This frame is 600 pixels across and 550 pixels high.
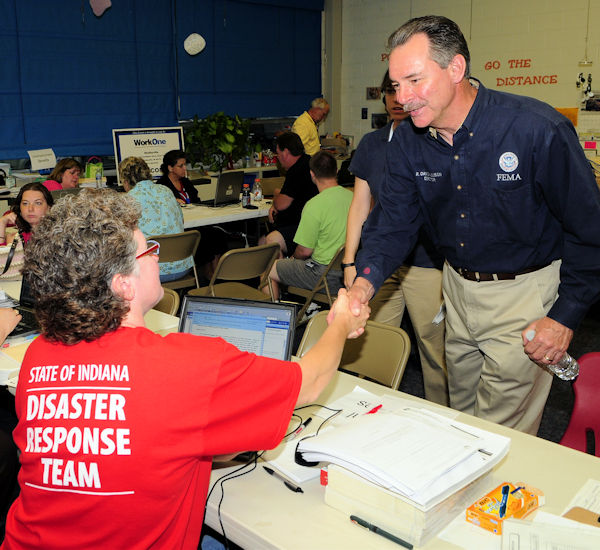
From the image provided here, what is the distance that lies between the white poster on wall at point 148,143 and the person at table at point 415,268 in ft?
15.4

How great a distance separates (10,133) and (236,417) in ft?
22.0

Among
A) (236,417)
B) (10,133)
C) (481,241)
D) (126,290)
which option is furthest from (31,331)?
(10,133)

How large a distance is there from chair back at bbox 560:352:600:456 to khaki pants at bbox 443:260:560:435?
126 mm

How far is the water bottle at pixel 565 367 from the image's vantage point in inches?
79.7

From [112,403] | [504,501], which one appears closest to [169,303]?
[112,403]

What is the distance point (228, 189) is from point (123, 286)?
4956 mm

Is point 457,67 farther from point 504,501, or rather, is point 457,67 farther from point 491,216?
point 504,501

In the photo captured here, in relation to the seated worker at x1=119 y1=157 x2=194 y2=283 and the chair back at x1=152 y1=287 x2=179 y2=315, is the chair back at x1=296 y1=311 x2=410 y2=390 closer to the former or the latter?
the chair back at x1=152 y1=287 x2=179 y2=315

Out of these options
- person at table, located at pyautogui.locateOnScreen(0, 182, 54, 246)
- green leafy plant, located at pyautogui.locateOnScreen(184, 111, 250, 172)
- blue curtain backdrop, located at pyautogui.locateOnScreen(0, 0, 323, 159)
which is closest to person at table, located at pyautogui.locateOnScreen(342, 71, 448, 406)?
person at table, located at pyautogui.locateOnScreen(0, 182, 54, 246)

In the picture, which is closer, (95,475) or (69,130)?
(95,475)

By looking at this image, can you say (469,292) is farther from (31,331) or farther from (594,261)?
(31,331)

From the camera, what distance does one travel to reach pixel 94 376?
1.22 meters

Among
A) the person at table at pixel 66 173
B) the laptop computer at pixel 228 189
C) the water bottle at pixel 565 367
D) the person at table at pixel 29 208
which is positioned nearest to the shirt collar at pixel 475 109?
the water bottle at pixel 565 367

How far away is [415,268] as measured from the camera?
10.4ft
